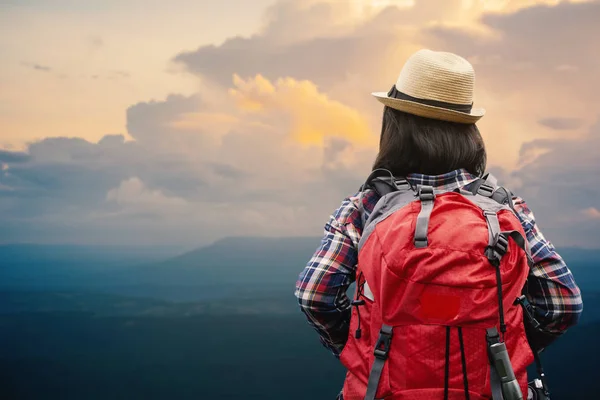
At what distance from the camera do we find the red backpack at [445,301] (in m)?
2.96

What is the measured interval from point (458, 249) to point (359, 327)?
0.59 meters

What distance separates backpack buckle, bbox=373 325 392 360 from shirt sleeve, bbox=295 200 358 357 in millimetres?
480

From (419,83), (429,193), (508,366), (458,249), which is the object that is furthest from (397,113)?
(508,366)

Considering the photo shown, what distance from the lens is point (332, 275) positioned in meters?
3.48

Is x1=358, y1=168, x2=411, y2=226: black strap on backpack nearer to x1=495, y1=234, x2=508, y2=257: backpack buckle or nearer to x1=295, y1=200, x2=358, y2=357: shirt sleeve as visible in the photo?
x1=295, y1=200, x2=358, y2=357: shirt sleeve

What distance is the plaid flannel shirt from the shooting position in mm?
3432

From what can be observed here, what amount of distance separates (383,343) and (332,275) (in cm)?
51

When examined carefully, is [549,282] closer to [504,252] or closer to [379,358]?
[504,252]

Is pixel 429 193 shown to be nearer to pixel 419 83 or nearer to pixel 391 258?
pixel 391 258

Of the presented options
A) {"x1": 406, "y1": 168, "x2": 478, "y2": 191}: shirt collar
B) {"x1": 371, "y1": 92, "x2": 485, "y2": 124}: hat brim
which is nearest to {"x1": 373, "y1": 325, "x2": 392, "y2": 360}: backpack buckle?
{"x1": 406, "y1": 168, "x2": 478, "y2": 191}: shirt collar

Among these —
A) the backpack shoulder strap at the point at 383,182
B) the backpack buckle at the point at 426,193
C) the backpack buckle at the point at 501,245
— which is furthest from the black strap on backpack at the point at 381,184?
the backpack buckle at the point at 501,245

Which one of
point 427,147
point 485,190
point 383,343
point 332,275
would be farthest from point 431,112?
point 383,343

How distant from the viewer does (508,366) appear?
3.01 meters

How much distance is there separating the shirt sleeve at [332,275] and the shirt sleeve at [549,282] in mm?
821
